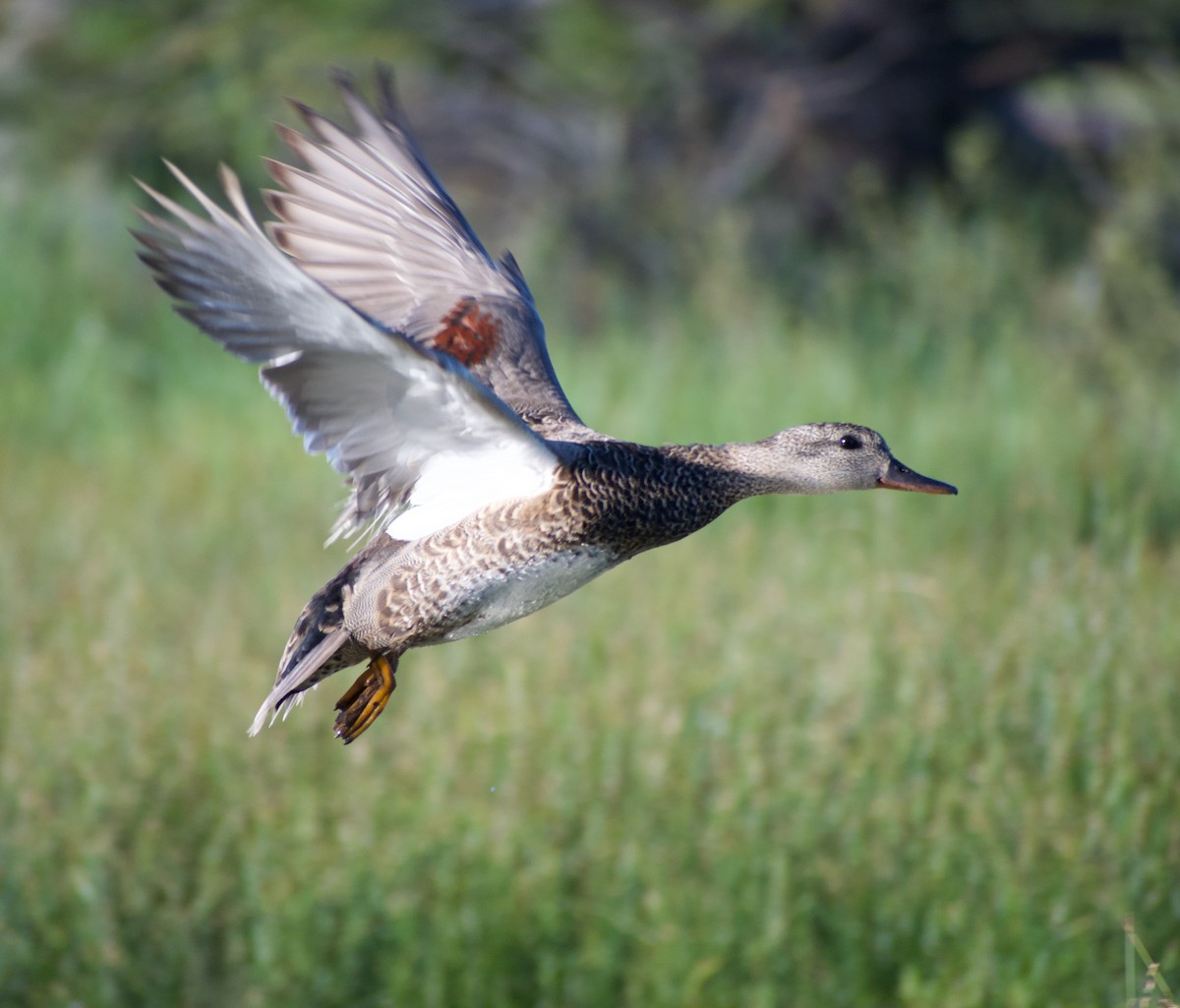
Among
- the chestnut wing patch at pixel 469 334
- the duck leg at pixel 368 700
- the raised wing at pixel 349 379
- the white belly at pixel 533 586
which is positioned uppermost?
the chestnut wing patch at pixel 469 334

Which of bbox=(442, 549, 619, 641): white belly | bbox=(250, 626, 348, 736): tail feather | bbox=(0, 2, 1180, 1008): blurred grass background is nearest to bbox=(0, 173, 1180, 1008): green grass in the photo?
bbox=(0, 2, 1180, 1008): blurred grass background

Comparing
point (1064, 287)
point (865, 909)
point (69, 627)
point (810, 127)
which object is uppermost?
point (810, 127)

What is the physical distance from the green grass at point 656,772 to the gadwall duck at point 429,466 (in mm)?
1164

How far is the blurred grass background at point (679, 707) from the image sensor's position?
13.3 feet

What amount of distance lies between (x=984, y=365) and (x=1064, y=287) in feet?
5.08

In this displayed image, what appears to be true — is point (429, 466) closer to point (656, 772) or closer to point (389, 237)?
point (389, 237)

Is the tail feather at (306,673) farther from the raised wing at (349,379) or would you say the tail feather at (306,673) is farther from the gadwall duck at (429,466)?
the raised wing at (349,379)

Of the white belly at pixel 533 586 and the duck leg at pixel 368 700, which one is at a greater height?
the white belly at pixel 533 586

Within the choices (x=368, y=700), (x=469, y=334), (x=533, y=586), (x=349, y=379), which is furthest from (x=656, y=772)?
(x=349, y=379)

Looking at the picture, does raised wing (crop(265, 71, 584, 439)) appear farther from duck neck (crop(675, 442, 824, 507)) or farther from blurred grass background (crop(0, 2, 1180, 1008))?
blurred grass background (crop(0, 2, 1180, 1008))

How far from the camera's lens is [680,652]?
4.96 m

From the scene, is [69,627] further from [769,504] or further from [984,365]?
[984,365]

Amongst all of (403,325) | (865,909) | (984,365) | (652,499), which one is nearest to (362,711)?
(652,499)

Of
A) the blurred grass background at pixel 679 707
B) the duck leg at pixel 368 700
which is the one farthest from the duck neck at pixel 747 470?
the blurred grass background at pixel 679 707
